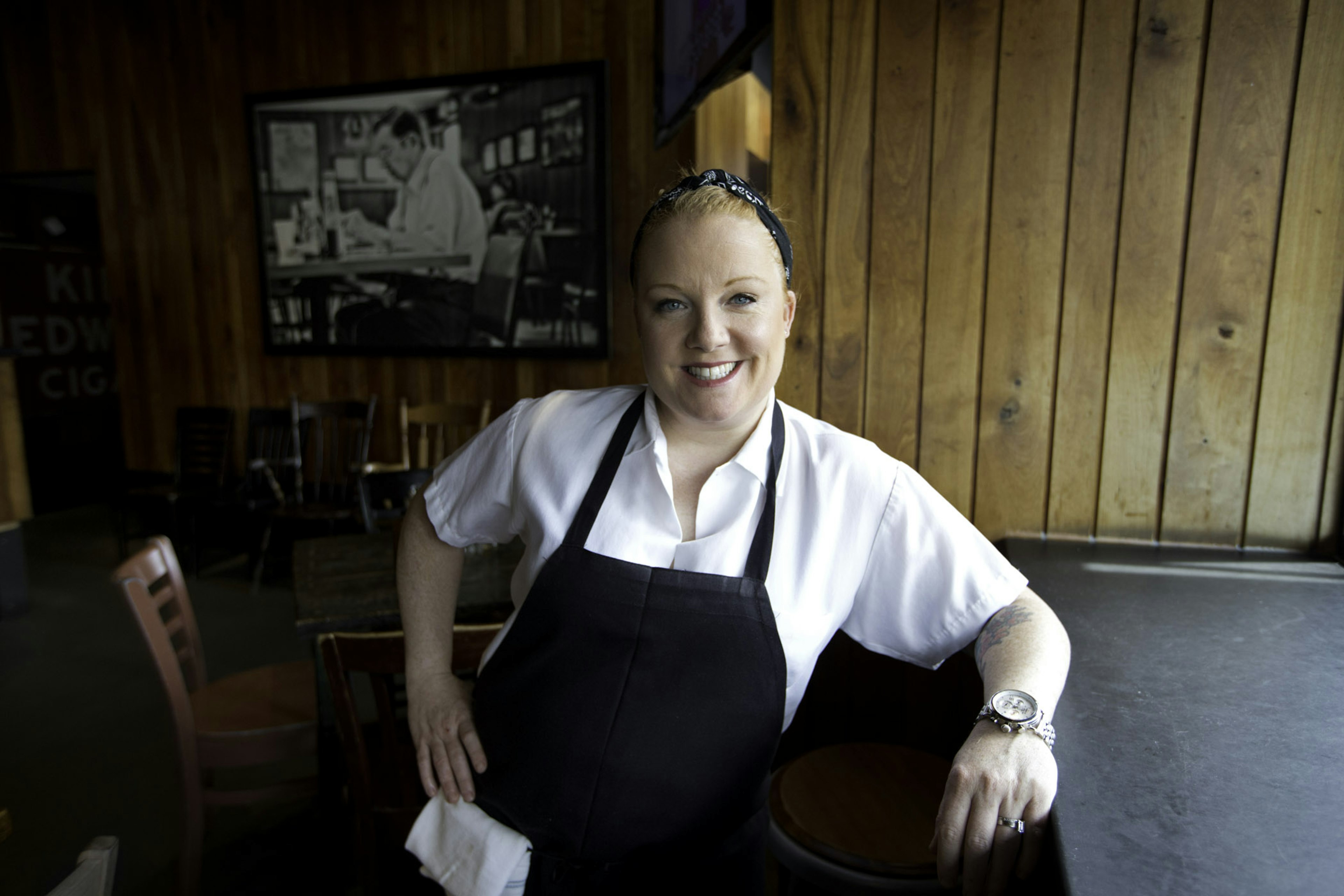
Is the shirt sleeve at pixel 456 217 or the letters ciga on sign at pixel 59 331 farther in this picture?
the letters ciga on sign at pixel 59 331

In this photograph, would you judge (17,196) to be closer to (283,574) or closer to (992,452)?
(283,574)

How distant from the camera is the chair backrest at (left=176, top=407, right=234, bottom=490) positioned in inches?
207

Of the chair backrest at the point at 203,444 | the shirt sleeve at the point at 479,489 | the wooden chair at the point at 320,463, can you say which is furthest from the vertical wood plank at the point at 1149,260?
the chair backrest at the point at 203,444

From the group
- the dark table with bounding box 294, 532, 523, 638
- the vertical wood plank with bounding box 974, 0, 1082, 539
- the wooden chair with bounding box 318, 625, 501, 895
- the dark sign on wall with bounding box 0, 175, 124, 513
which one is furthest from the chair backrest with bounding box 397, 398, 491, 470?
the vertical wood plank with bounding box 974, 0, 1082, 539

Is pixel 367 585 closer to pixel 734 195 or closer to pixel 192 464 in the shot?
pixel 734 195

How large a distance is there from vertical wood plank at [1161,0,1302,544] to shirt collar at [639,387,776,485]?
1117 mm

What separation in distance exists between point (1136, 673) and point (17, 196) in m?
7.86

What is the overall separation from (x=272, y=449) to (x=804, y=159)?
14.7 ft

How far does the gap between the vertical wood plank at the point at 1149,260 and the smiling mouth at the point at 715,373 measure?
110cm

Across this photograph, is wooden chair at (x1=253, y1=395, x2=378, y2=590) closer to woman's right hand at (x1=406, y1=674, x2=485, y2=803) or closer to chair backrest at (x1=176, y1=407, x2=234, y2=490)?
chair backrest at (x1=176, y1=407, x2=234, y2=490)

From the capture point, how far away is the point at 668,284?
3.68 ft

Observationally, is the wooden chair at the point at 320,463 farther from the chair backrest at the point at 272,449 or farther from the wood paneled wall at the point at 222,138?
the wood paneled wall at the point at 222,138

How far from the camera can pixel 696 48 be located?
7.89ft

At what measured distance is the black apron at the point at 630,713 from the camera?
1093mm
